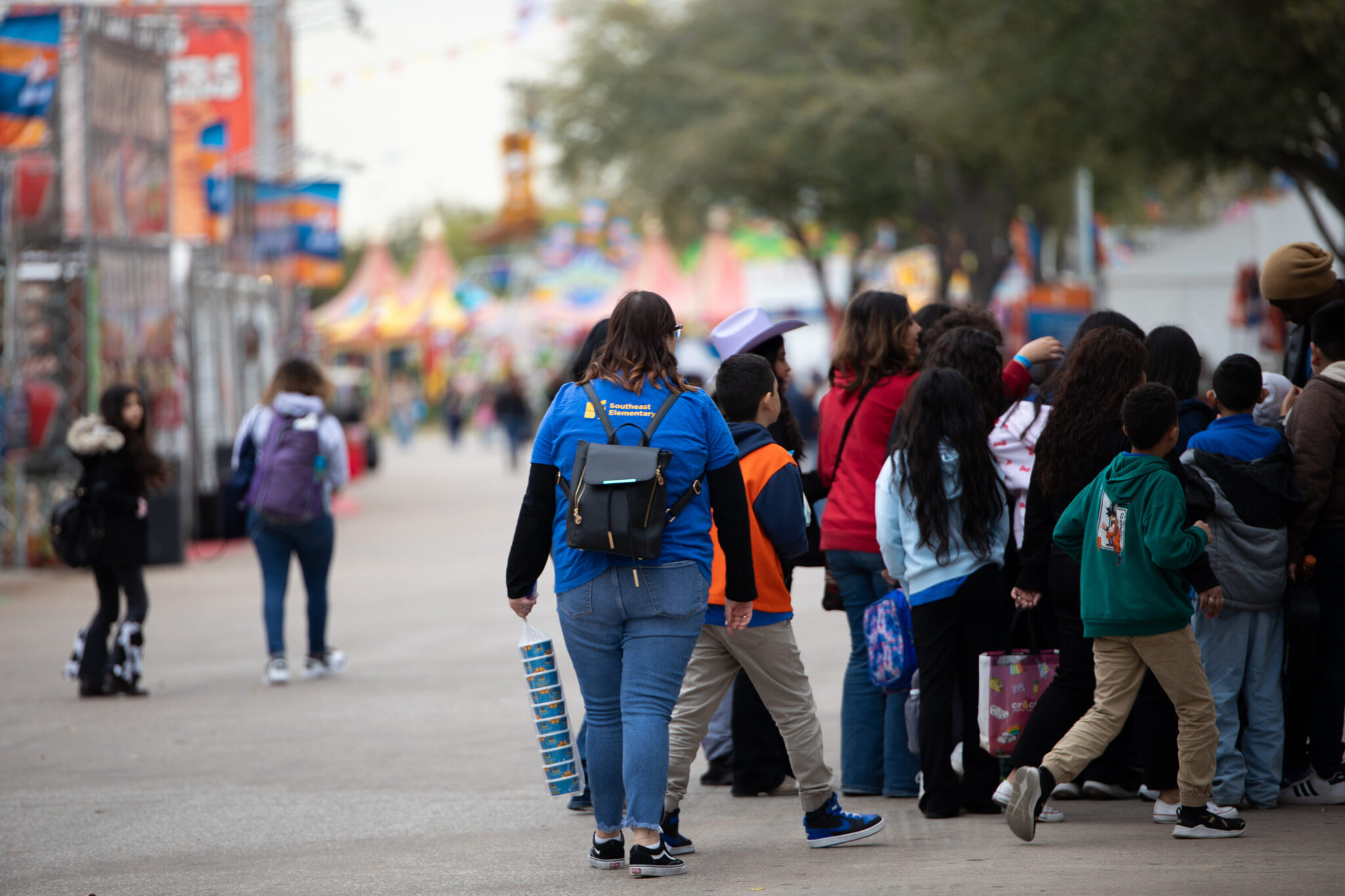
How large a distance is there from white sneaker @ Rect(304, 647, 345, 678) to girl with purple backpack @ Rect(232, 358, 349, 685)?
6.6 inches

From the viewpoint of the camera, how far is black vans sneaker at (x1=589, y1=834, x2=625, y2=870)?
5.07m

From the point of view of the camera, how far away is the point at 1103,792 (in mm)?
5973

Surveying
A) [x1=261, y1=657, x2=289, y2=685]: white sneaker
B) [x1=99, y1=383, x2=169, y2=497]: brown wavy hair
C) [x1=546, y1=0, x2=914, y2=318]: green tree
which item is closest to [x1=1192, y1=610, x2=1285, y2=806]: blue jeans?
[x1=261, y1=657, x2=289, y2=685]: white sneaker

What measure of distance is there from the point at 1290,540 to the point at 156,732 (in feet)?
18.2

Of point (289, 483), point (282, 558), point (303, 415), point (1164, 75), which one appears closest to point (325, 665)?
point (282, 558)

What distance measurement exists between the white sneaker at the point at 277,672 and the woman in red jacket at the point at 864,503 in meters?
4.25

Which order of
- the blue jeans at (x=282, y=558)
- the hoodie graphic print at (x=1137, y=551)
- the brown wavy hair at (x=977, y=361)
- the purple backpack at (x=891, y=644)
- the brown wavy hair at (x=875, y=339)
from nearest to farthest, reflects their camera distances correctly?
the hoodie graphic print at (x=1137, y=551), the purple backpack at (x=891, y=644), the brown wavy hair at (x=977, y=361), the brown wavy hair at (x=875, y=339), the blue jeans at (x=282, y=558)

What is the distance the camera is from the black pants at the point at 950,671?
18.3 feet

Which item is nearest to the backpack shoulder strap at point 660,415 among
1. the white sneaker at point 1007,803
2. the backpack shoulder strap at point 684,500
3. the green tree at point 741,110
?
the backpack shoulder strap at point 684,500

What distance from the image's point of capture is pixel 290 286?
77.9ft

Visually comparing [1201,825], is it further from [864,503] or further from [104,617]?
[104,617]

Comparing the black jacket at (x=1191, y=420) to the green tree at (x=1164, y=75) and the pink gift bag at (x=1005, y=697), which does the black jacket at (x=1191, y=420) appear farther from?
the green tree at (x=1164, y=75)

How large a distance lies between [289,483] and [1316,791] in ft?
19.0

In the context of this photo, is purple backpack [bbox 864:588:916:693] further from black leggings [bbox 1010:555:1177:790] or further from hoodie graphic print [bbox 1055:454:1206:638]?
hoodie graphic print [bbox 1055:454:1206:638]
